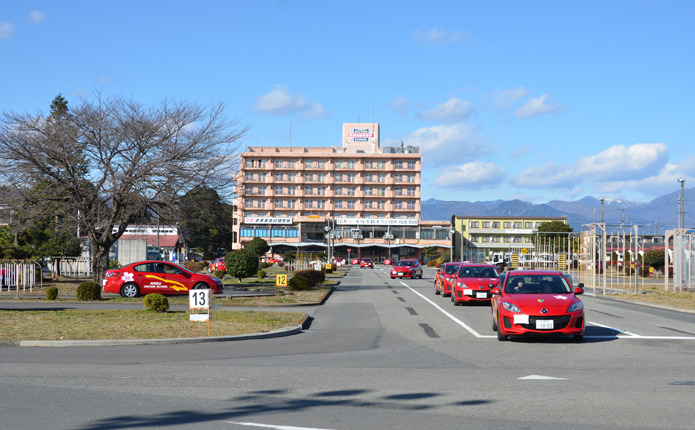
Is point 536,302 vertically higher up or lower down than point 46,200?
lower down

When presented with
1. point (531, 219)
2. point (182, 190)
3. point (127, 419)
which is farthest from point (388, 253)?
point (127, 419)

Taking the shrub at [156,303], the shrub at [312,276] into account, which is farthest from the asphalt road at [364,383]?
the shrub at [312,276]

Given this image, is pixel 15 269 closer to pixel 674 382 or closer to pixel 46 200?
pixel 46 200

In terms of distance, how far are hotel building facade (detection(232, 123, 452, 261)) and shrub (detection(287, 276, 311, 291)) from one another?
9610cm

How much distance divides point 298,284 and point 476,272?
9554 mm

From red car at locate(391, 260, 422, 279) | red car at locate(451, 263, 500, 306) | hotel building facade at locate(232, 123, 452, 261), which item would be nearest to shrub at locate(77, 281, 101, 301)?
red car at locate(451, 263, 500, 306)

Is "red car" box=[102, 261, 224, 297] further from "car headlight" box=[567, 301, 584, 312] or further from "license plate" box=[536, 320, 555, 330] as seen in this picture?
"car headlight" box=[567, 301, 584, 312]

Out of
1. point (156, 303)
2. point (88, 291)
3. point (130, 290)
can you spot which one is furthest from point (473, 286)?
point (88, 291)

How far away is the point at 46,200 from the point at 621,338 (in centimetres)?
2402

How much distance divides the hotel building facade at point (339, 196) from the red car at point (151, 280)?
102 m

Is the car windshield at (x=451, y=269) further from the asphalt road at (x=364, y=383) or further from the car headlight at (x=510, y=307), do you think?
the car headlight at (x=510, y=307)

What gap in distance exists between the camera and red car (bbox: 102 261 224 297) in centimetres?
2773

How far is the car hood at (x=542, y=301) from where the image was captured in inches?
576

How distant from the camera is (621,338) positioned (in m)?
15.6
